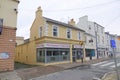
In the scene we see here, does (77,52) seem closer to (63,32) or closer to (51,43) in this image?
(63,32)

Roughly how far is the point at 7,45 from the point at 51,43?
293 inches

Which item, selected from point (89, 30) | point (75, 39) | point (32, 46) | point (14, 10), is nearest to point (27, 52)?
point (32, 46)

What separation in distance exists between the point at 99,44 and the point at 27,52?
2057cm

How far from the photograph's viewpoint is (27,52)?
2619 cm

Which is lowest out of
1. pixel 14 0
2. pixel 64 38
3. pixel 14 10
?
pixel 64 38

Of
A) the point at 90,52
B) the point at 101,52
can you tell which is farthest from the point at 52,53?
the point at 101,52

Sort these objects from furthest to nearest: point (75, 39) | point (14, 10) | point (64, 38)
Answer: point (75, 39)
point (64, 38)
point (14, 10)

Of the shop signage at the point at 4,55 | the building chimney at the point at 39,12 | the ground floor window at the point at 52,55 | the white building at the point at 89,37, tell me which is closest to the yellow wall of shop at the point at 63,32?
the ground floor window at the point at 52,55

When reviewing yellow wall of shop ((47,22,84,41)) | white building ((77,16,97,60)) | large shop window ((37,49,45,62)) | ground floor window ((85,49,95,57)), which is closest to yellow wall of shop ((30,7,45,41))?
yellow wall of shop ((47,22,84,41))

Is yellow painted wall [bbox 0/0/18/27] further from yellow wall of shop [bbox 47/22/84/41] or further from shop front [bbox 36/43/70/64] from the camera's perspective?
yellow wall of shop [bbox 47/22/84/41]

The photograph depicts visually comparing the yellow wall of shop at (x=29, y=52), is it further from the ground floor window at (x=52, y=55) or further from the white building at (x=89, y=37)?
the white building at (x=89, y=37)

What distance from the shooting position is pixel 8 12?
14695 mm

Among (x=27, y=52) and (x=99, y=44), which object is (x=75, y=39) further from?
(x=99, y=44)

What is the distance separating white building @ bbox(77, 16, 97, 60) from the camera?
30.1 meters
